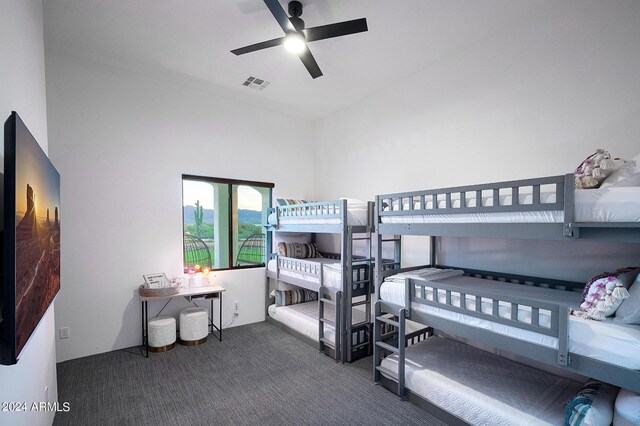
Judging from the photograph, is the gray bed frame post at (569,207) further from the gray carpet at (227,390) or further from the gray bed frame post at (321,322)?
the gray bed frame post at (321,322)

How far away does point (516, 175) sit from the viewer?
279cm

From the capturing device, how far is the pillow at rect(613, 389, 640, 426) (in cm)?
150

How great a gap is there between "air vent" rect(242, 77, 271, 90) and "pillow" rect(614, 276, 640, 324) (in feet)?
12.7

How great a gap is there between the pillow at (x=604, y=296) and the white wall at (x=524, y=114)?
2.28ft

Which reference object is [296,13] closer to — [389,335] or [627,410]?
[389,335]

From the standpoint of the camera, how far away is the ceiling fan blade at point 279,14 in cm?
201

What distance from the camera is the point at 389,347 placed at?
274 centimetres

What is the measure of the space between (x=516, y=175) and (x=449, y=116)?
0.98 metres

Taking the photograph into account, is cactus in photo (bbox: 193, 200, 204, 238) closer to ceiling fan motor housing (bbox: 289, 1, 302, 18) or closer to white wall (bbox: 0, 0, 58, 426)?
→ white wall (bbox: 0, 0, 58, 426)

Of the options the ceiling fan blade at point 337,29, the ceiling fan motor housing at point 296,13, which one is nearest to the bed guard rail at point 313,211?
the ceiling fan blade at point 337,29

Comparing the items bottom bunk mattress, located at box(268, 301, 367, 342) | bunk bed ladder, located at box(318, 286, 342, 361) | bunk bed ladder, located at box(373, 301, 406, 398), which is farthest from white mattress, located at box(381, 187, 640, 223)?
bottom bunk mattress, located at box(268, 301, 367, 342)

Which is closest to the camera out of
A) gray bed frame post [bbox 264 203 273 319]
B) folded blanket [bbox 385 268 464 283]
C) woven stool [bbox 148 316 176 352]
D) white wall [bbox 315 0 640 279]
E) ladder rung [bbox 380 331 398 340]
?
white wall [bbox 315 0 640 279]

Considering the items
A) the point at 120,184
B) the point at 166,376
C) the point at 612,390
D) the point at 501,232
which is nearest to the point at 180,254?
the point at 120,184

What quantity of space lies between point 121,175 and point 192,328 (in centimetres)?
204
